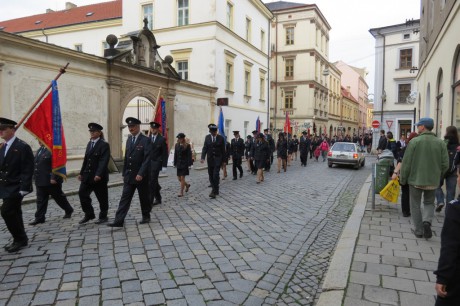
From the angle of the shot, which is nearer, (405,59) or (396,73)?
(405,59)

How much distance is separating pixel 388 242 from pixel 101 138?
527cm

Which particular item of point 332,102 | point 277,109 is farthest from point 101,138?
point 332,102

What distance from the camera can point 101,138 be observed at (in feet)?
22.9

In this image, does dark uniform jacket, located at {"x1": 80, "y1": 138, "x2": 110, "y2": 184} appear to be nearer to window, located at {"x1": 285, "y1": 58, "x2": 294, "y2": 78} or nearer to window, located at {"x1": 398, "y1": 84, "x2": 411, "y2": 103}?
window, located at {"x1": 398, "y1": 84, "x2": 411, "y2": 103}

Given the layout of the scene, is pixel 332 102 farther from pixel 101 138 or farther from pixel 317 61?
pixel 101 138

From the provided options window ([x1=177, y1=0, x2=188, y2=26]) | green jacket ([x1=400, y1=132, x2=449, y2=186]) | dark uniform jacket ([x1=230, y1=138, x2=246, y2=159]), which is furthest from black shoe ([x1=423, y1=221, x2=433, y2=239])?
window ([x1=177, y1=0, x2=188, y2=26])

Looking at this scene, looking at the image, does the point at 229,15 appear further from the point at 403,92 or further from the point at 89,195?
the point at 89,195

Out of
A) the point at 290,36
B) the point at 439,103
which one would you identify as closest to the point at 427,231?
the point at 439,103

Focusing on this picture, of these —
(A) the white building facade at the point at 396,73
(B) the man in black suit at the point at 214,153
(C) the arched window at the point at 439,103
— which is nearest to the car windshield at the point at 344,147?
(C) the arched window at the point at 439,103

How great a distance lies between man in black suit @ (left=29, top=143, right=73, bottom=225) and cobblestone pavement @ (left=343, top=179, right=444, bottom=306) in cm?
543

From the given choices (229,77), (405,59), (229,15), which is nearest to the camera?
(229,15)

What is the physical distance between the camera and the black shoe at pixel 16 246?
5.14m

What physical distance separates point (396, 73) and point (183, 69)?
22.9m

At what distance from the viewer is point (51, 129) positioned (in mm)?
7793
